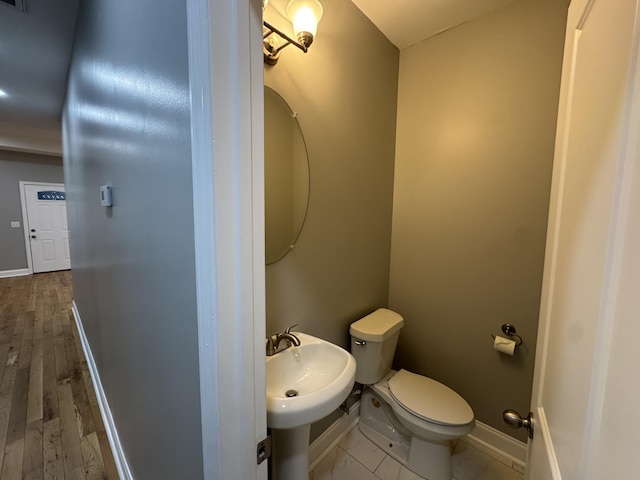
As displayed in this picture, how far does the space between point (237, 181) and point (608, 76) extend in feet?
2.13

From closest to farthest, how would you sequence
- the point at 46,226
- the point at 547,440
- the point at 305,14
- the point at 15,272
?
the point at 547,440
the point at 305,14
the point at 15,272
the point at 46,226

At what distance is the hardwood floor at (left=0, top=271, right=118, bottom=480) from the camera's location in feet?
4.66

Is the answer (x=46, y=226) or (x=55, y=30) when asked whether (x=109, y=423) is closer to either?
(x=55, y=30)

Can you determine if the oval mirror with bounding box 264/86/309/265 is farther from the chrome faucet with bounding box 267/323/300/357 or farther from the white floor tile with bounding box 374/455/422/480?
the white floor tile with bounding box 374/455/422/480

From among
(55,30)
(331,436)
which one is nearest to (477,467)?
(331,436)

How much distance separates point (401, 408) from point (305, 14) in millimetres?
1906

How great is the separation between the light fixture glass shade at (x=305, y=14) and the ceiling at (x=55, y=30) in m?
0.55

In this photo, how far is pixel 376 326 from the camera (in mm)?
1598

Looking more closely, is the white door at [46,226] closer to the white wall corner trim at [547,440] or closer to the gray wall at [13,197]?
the gray wall at [13,197]

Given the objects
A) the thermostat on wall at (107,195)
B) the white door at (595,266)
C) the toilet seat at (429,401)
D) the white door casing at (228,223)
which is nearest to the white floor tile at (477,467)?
the toilet seat at (429,401)

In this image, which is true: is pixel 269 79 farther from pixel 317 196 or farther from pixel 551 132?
pixel 551 132

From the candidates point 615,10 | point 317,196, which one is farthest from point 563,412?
point 317,196

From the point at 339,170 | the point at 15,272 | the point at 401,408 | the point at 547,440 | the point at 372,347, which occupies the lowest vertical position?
the point at 15,272

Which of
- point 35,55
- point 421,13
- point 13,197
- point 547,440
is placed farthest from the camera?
point 13,197
